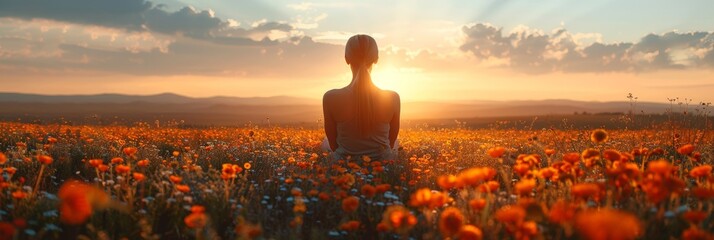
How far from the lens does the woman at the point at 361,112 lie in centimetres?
693

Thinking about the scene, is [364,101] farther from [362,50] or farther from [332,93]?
[362,50]

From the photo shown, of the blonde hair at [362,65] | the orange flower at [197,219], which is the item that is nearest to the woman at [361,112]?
the blonde hair at [362,65]

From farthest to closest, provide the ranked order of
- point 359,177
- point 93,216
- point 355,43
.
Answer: point 355,43 → point 359,177 → point 93,216

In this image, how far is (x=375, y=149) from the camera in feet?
24.5

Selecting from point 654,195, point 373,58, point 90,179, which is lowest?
point 90,179

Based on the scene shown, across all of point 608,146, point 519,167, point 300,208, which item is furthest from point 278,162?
point 608,146

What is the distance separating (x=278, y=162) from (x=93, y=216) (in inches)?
126

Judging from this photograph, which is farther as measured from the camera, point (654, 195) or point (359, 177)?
point (359, 177)

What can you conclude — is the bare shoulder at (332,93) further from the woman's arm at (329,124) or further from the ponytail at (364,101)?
the ponytail at (364,101)

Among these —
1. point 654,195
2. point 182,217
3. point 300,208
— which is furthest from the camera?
point 182,217

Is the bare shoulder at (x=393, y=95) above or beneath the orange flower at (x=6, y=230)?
above

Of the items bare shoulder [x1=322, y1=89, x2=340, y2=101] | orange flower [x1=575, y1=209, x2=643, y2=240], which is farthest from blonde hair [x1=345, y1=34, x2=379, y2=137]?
orange flower [x1=575, y1=209, x2=643, y2=240]

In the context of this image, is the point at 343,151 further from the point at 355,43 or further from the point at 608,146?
the point at 608,146

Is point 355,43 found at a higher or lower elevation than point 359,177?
higher
